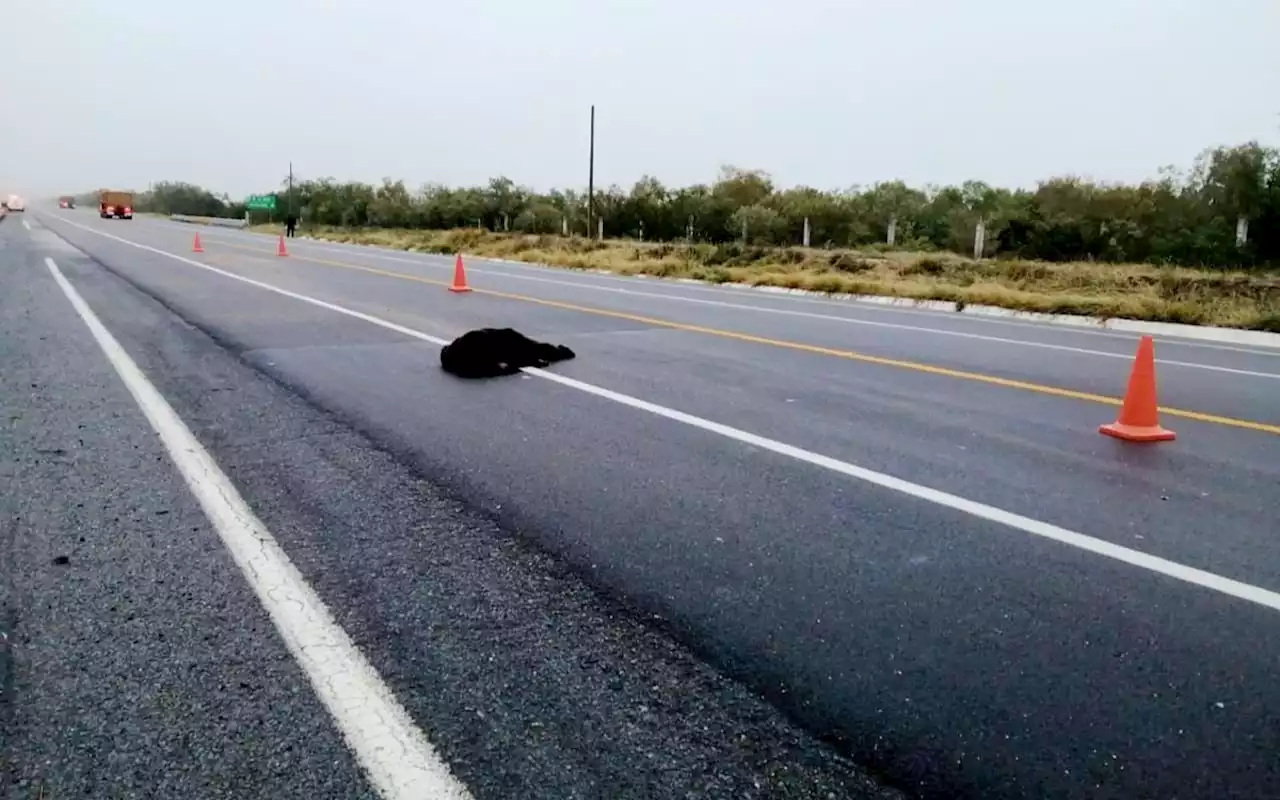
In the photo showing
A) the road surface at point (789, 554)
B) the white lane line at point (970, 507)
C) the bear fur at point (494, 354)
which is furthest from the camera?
the bear fur at point (494, 354)

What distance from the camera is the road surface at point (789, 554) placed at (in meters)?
2.90

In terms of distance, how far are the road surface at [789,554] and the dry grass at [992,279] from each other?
8283 millimetres

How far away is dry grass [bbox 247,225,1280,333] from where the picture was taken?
1806 centimetres

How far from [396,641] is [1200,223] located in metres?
45.9

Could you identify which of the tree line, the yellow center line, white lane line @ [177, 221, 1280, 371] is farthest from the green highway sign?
the yellow center line

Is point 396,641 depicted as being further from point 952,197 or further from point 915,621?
point 952,197

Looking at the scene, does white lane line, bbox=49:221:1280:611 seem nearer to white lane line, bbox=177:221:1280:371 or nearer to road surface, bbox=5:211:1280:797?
road surface, bbox=5:211:1280:797

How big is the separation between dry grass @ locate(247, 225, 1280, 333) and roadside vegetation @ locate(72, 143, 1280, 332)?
6 centimetres

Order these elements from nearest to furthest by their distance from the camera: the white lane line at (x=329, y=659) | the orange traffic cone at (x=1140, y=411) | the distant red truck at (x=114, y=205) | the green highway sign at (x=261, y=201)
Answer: the white lane line at (x=329, y=659), the orange traffic cone at (x=1140, y=411), the distant red truck at (x=114, y=205), the green highway sign at (x=261, y=201)

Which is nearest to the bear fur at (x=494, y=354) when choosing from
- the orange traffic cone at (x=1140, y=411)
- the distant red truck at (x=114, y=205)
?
the orange traffic cone at (x=1140, y=411)

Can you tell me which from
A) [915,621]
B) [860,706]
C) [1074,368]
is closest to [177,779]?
[860,706]

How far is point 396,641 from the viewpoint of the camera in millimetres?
3496

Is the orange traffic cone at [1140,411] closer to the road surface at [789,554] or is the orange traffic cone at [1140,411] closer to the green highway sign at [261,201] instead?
the road surface at [789,554]

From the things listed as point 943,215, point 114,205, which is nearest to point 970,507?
point 943,215
